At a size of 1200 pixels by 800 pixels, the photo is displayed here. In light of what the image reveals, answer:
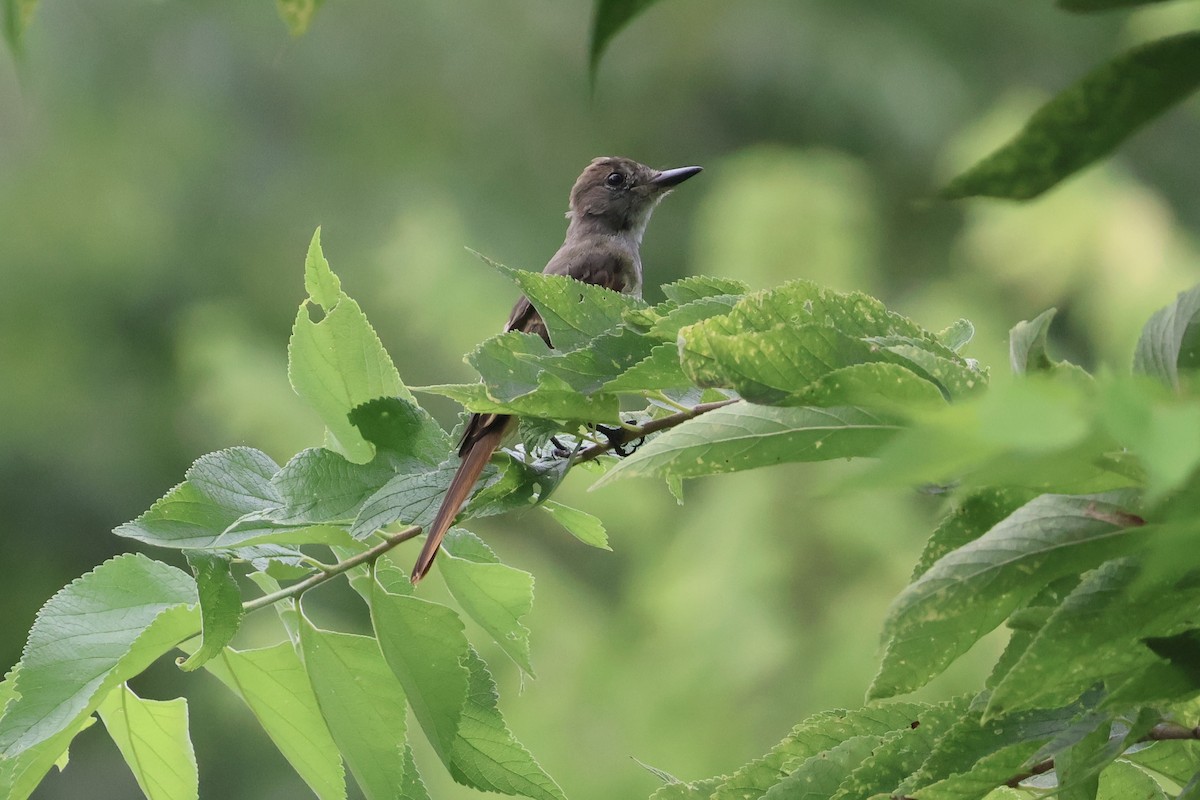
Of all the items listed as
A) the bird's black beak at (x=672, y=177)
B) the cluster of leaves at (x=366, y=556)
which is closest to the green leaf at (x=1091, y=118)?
the cluster of leaves at (x=366, y=556)

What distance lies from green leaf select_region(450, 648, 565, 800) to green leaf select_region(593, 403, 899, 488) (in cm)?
38

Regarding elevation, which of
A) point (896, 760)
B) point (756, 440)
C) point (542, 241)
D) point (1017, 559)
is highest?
point (542, 241)

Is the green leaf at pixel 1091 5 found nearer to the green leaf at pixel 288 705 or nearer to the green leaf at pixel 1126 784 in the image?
the green leaf at pixel 1126 784

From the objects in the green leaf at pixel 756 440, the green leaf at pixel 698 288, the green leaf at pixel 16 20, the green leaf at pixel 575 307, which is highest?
the green leaf at pixel 16 20

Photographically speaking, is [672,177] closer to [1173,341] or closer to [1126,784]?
[1126,784]

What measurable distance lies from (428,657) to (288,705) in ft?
0.68

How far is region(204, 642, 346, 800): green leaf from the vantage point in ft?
4.07

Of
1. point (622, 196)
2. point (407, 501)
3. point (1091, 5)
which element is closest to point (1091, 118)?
point (1091, 5)

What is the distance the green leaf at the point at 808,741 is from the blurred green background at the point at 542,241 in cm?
463

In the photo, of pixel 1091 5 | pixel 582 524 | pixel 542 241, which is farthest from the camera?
pixel 542 241

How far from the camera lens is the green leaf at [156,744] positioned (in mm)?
1250

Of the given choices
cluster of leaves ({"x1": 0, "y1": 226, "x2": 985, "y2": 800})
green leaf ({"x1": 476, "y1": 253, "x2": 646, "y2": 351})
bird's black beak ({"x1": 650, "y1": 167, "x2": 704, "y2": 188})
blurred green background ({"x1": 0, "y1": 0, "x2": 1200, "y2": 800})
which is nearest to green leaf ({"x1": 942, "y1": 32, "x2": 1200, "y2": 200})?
cluster of leaves ({"x1": 0, "y1": 226, "x2": 985, "y2": 800})

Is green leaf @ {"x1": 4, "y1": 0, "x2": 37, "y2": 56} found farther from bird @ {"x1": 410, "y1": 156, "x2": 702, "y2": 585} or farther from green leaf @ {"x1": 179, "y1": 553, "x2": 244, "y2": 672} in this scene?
bird @ {"x1": 410, "y1": 156, "x2": 702, "y2": 585}

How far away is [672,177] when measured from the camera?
4395 millimetres
